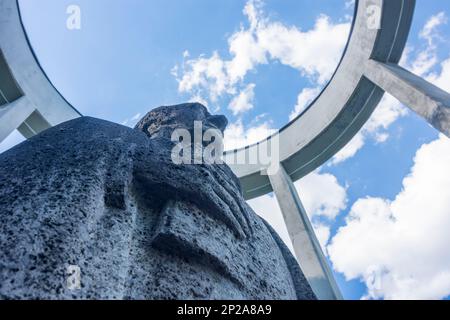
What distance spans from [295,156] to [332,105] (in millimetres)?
1914

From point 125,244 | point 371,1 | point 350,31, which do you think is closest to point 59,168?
point 125,244

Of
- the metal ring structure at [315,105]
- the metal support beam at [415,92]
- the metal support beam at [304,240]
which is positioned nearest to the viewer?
the metal support beam at [415,92]

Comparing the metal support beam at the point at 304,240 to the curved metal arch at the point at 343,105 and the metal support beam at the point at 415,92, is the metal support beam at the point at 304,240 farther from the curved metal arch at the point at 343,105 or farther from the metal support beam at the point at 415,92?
the metal support beam at the point at 415,92

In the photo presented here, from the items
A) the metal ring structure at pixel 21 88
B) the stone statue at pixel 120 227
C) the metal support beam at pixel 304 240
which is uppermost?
the metal ring structure at pixel 21 88

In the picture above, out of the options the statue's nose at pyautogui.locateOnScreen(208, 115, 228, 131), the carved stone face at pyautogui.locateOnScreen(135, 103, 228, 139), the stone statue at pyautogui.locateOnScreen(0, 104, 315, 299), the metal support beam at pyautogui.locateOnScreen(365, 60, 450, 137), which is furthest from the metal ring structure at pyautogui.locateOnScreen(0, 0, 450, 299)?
the stone statue at pyautogui.locateOnScreen(0, 104, 315, 299)

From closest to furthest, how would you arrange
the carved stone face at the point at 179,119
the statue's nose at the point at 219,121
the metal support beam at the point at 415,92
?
the carved stone face at the point at 179,119, the statue's nose at the point at 219,121, the metal support beam at the point at 415,92

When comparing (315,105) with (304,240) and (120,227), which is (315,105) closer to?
(304,240)

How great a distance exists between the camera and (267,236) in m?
3.30

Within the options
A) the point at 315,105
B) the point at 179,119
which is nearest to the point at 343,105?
the point at 315,105

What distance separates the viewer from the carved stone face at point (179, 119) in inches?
160

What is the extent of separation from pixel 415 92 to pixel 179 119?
16.9 ft

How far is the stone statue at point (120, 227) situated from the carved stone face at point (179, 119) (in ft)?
3.29

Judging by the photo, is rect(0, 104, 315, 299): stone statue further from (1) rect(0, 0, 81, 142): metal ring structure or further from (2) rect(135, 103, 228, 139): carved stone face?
(1) rect(0, 0, 81, 142): metal ring structure

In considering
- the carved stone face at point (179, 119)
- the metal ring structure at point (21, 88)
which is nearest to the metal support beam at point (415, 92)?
the carved stone face at point (179, 119)
